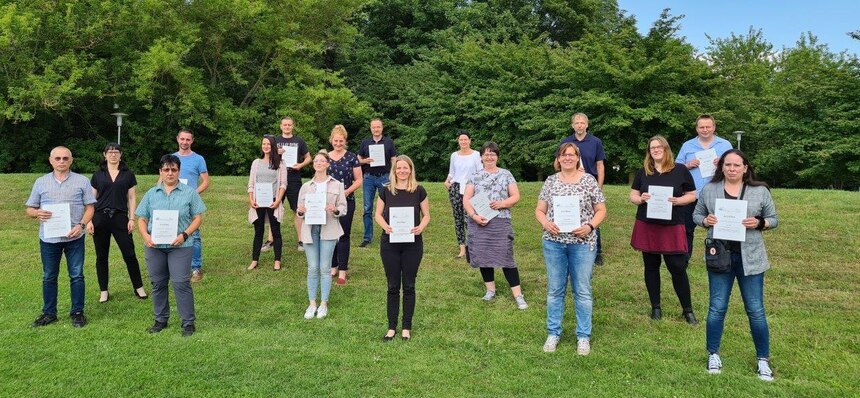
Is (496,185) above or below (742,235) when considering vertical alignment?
above

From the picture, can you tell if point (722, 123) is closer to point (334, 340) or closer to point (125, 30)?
point (334, 340)

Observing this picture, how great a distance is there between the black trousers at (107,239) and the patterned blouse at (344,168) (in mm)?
2605

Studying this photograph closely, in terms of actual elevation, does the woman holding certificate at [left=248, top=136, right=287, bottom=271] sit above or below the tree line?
below

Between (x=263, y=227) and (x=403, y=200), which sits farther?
(x=263, y=227)

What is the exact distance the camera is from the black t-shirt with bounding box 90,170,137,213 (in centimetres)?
600

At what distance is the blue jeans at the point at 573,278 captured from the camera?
464 cm

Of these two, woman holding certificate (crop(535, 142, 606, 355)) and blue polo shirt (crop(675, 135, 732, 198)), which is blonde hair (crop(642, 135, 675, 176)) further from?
blue polo shirt (crop(675, 135, 732, 198))

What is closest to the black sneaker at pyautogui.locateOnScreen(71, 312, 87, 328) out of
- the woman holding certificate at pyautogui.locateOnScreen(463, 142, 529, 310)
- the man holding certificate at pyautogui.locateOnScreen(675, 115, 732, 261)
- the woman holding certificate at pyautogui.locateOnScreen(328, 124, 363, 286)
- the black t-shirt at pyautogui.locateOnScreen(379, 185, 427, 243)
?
the woman holding certificate at pyautogui.locateOnScreen(328, 124, 363, 286)

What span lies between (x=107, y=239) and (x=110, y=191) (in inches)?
22.0

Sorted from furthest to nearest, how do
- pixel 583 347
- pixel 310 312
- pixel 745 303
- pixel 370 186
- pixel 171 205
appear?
pixel 370 186, pixel 310 312, pixel 171 205, pixel 583 347, pixel 745 303

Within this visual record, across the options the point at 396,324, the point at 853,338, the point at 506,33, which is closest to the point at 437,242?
the point at 396,324

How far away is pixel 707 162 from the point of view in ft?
20.0

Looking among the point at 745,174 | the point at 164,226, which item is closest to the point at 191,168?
the point at 164,226

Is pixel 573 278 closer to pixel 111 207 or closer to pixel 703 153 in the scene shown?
pixel 703 153
